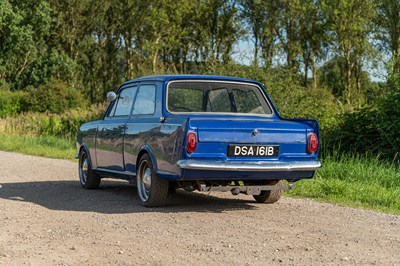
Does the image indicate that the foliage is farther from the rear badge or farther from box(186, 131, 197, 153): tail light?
box(186, 131, 197, 153): tail light

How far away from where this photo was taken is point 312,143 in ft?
32.3

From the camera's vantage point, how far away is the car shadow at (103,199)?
33.2 ft

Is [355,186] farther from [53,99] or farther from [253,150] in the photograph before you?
[53,99]

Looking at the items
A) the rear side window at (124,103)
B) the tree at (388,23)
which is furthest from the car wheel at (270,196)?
the tree at (388,23)

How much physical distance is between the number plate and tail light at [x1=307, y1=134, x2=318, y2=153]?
512 millimetres

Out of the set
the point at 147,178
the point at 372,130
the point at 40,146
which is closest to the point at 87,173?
the point at 147,178

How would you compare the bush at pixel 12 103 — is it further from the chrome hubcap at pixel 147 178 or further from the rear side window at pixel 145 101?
the chrome hubcap at pixel 147 178

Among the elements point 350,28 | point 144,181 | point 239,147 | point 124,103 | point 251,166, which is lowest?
point 144,181

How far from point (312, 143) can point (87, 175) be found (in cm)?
431

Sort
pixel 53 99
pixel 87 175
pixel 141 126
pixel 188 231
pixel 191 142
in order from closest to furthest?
pixel 188 231 → pixel 191 142 → pixel 141 126 → pixel 87 175 → pixel 53 99

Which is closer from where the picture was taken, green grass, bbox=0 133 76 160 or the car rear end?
the car rear end

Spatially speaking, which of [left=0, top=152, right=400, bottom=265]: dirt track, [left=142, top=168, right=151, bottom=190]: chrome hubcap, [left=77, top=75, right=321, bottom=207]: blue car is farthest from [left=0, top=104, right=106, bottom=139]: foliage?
[left=142, top=168, right=151, bottom=190]: chrome hubcap

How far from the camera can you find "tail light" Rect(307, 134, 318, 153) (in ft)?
32.3

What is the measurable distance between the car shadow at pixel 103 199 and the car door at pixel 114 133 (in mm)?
541
